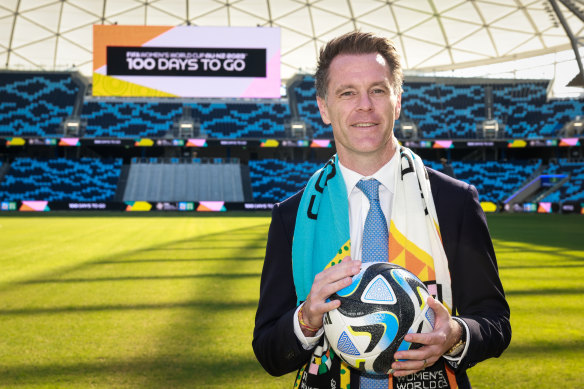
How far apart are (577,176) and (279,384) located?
38985 millimetres

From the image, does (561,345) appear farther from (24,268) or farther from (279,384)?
(24,268)

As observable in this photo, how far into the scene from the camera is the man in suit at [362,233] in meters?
1.74

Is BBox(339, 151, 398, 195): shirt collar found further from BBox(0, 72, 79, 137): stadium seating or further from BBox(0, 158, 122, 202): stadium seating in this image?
BBox(0, 72, 79, 137): stadium seating

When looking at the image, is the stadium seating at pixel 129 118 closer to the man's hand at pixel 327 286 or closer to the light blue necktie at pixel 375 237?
the light blue necktie at pixel 375 237

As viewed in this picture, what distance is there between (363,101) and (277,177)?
3898 cm

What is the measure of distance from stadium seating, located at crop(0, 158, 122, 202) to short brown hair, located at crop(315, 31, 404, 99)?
36354 mm

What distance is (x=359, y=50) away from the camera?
1.84 metres

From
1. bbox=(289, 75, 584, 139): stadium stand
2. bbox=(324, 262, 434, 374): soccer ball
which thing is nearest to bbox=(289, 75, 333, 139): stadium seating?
bbox=(289, 75, 584, 139): stadium stand

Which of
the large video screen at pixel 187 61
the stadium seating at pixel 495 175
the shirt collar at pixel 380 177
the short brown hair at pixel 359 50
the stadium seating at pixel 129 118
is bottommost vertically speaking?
the stadium seating at pixel 495 175

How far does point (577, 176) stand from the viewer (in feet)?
121

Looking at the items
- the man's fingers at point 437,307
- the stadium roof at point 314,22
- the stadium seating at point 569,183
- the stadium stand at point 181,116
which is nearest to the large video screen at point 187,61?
the stadium roof at point 314,22

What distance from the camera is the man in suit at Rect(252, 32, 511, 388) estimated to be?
1744 millimetres

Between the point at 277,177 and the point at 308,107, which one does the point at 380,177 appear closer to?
the point at 277,177

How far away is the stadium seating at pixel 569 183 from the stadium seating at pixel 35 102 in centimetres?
3831
